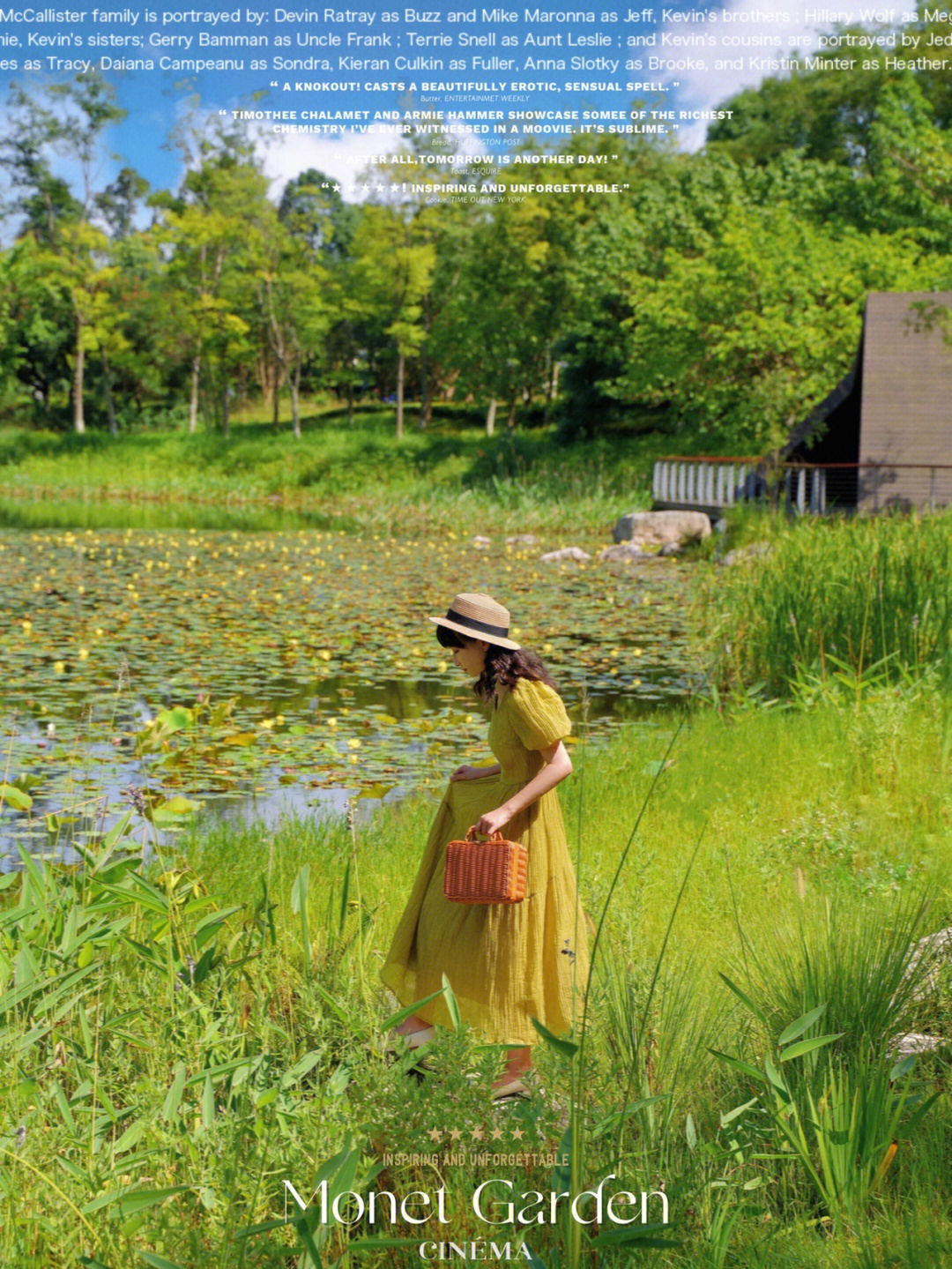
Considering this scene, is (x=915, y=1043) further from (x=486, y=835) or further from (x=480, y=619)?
(x=480, y=619)

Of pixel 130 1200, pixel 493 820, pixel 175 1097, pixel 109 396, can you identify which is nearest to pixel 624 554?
pixel 493 820

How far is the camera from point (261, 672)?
9.60 meters

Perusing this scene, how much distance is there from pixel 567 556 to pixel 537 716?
15.9 m

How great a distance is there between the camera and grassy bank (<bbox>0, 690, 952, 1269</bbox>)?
2.20m

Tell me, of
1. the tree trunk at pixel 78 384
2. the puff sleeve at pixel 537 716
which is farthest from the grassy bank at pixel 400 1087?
the tree trunk at pixel 78 384

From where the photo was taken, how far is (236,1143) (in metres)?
2.20

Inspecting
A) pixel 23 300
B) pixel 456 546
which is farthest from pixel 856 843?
pixel 23 300

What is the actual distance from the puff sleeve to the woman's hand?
19 centimetres

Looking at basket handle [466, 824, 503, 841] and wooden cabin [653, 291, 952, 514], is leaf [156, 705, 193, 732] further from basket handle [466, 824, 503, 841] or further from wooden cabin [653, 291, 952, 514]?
wooden cabin [653, 291, 952, 514]

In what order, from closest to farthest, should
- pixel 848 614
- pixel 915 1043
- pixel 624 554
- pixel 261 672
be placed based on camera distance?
pixel 915 1043 < pixel 848 614 < pixel 261 672 < pixel 624 554

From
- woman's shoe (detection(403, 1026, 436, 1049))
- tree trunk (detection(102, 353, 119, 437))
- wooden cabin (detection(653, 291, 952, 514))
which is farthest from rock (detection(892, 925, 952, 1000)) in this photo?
tree trunk (detection(102, 353, 119, 437))

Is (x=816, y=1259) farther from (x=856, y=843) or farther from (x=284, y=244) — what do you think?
(x=284, y=244)

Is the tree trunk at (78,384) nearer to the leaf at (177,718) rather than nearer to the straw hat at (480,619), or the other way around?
the leaf at (177,718)

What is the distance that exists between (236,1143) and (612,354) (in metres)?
31.1
